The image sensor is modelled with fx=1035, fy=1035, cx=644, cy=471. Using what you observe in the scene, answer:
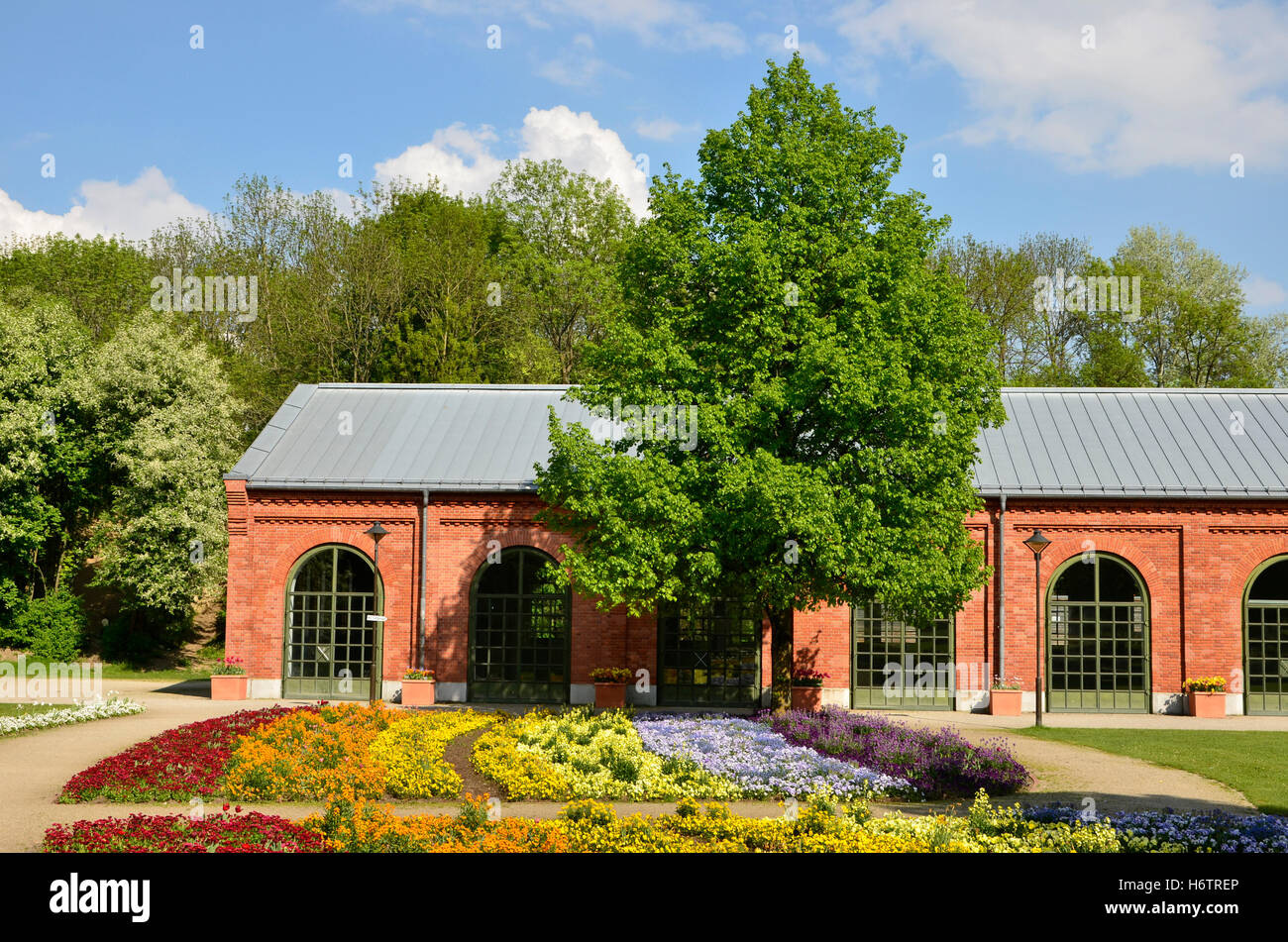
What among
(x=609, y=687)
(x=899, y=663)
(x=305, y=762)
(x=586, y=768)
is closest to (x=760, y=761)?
(x=586, y=768)

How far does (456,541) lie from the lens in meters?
25.3

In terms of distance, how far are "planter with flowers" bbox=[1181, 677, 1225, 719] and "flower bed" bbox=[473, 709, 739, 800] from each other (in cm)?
1458

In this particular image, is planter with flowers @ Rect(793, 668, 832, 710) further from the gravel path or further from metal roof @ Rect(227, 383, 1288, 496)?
metal roof @ Rect(227, 383, 1288, 496)

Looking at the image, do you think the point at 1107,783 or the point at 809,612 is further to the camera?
the point at 809,612

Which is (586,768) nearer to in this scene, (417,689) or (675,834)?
(675,834)

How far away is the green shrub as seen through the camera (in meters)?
30.6

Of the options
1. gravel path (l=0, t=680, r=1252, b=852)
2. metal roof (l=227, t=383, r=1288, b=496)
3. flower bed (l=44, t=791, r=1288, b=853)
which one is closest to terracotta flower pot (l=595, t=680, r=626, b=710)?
metal roof (l=227, t=383, r=1288, b=496)

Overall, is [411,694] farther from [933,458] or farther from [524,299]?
[524,299]

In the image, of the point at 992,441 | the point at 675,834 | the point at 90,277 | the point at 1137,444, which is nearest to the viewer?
the point at 675,834

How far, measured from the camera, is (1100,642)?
80.6 ft

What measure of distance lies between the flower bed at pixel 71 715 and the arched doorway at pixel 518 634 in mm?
7487

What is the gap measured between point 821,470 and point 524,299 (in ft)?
108

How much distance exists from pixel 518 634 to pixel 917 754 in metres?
12.6

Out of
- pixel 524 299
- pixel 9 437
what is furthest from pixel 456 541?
pixel 524 299
